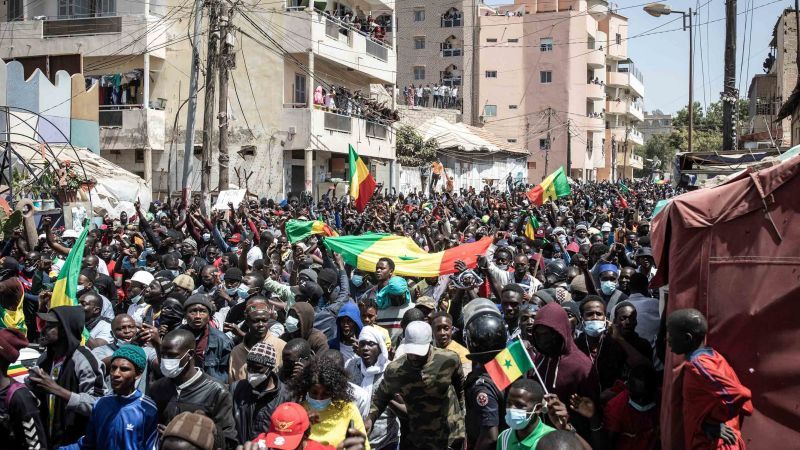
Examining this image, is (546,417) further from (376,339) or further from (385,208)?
(385,208)

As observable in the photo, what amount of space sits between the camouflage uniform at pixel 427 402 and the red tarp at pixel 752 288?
1.26 metres

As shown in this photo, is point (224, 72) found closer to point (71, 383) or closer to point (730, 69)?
point (730, 69)

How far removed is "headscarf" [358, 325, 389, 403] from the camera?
591cm

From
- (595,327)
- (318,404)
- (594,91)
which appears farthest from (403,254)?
(594,91)

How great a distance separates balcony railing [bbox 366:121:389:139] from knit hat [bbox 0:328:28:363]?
97.4ft

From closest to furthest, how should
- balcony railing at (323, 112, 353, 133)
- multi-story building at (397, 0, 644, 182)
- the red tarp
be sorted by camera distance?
the red tarp
balcony railing at (323, 112, 353, 133)
multi-story building at (397, 0, 644, 182)

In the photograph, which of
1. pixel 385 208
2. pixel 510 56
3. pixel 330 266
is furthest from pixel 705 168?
pixel 510 56

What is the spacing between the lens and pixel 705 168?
13.6 metres

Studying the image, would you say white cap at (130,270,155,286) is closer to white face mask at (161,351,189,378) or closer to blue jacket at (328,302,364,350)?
blue jacket at (328,302,364,350)

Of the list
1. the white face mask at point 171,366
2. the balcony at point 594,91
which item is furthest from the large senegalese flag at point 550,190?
the balcony at point 594,91

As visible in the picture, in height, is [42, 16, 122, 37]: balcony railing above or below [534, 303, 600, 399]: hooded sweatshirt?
above

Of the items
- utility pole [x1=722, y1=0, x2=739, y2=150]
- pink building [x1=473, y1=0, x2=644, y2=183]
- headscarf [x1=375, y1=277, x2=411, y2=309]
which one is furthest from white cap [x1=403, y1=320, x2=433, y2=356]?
pink building [x1=473, y1=0, x2=644, y2=183]

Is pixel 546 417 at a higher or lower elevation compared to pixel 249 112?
lower

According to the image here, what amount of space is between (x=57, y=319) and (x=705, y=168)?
10619 mm
